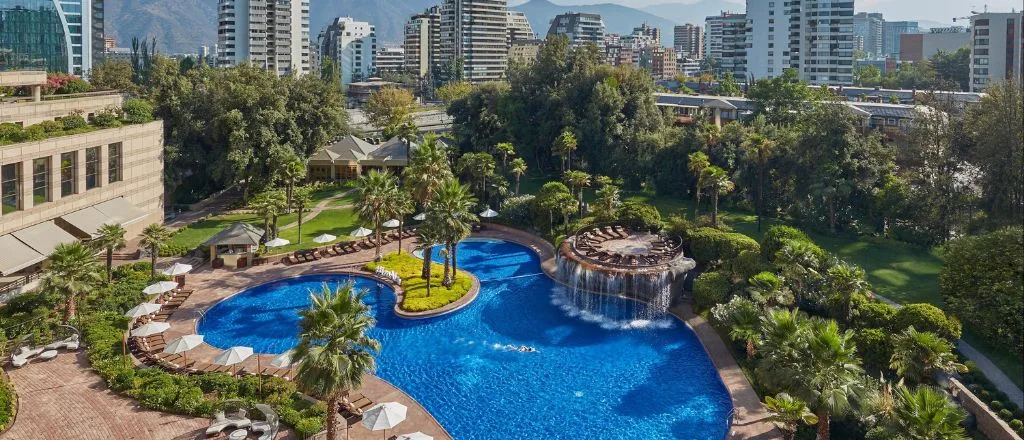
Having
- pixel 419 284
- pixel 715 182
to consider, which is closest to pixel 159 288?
pixel 419 284

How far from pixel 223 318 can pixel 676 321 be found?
22198 mm

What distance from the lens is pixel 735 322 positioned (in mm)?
27594

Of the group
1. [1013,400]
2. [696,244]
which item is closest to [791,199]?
[696,244]

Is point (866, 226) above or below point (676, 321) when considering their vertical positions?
above

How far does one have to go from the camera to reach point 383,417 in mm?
20281

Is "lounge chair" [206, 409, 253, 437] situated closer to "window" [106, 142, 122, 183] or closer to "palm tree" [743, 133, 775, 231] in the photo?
"window" [106, 142, 122, 183]

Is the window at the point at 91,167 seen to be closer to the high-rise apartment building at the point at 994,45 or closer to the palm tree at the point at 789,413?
the palm tree at the point at 789,413

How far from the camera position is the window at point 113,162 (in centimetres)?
4222

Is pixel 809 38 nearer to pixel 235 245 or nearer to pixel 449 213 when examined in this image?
pixel 449 213

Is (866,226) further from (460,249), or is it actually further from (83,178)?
(83,178)

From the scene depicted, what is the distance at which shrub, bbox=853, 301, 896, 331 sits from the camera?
2556 cm

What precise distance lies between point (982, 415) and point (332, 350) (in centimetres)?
1960

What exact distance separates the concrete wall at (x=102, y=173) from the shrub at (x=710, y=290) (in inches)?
1373

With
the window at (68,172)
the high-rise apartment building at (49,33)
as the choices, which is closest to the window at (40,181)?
the window at (68,172)
